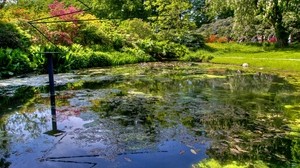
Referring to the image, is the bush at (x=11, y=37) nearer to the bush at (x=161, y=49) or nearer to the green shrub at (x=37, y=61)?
the green shrub at (x=37, y=61)

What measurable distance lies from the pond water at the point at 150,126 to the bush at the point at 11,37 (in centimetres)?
646

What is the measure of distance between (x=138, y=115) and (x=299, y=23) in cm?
2612

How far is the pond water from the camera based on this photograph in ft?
16.3

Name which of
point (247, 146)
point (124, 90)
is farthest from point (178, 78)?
point (247, 146)

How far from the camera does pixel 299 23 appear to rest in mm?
29594

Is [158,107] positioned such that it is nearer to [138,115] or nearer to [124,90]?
[138,115]

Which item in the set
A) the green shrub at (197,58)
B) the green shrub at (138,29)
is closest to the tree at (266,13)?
the green shrub at (197,58)

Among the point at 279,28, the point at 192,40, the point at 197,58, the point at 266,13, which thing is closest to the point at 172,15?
the point at 192,40

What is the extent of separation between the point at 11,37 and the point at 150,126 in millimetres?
13159

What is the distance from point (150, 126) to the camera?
259 inches

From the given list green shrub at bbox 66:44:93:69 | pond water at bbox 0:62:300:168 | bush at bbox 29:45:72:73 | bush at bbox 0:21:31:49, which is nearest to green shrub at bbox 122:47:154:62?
green shrub at bbox 66:44:93:69

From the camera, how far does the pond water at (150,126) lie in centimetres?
497

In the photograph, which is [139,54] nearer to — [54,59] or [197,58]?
[197,58]

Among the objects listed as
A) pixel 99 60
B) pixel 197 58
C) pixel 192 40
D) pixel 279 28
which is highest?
pixel 279 28
